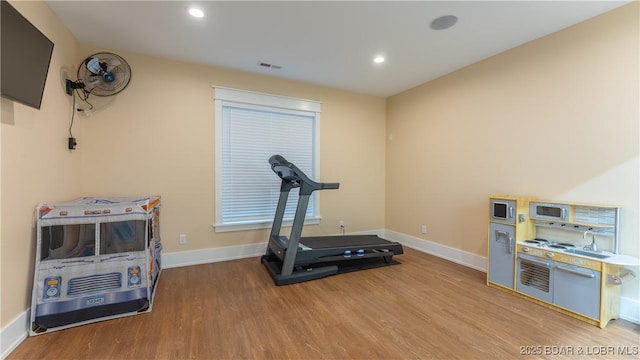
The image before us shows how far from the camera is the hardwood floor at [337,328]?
185 cm

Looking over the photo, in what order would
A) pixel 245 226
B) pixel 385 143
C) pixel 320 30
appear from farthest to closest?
pixel 385 143
pixel 245 226
pixel 320 30

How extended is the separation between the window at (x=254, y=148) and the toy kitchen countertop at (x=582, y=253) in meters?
2.88

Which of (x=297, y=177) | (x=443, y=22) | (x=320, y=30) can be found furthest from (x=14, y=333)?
(x=443, y=22)

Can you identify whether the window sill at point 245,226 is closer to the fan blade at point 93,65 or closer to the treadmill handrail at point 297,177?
the treadmill handrail at point 297,177

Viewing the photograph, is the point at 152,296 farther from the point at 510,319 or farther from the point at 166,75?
the point at 510,319

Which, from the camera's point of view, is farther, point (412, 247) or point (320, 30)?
point (412, 247)

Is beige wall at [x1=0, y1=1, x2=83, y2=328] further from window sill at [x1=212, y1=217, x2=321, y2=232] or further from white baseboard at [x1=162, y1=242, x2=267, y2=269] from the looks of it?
window sill at [x1=212, y1=217, x2=321, y2=232]

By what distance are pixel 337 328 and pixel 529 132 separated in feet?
9.60

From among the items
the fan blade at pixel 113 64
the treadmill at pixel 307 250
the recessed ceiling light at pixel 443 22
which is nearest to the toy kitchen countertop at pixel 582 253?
the treadmill at pixel 307 250

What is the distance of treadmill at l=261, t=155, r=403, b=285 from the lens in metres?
3.08

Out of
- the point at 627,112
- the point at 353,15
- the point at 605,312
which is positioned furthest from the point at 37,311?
the point at 627,112

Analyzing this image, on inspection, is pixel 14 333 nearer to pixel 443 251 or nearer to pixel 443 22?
pixel 443 22

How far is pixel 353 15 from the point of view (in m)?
2.47

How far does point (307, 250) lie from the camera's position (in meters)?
3.27
